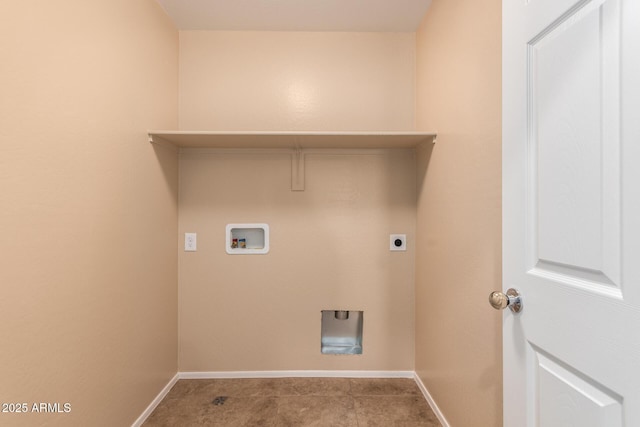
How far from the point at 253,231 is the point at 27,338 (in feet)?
4.48

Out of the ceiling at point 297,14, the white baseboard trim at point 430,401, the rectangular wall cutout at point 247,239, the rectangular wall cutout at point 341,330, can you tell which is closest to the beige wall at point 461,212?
the white baseboard trim at point 430,401

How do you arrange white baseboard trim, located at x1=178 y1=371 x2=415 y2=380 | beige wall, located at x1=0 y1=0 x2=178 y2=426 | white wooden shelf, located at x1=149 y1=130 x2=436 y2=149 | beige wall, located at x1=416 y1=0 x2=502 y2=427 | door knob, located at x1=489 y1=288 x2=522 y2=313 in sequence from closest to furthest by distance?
1. door knob, located at x1=489 y1=288 x2=522 y2=313
2. beige wall, located at x1=0 y1=0 x2=178 y2=426
3. beige wall, located at x1=416 y1=0 x2=502 y2=427
4. white wooden shelf, located at x1=149 y1=130 x2=436 y2=149
5. white baseboard trim, located at x1=178 y1=371 x2=415 y2=380

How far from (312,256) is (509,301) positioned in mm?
1485

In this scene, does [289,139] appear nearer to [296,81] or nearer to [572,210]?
[296,81]

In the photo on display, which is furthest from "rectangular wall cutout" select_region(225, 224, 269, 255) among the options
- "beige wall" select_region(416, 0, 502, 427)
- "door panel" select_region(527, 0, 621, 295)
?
"door panel" select_region(527, 0, 621, 295)

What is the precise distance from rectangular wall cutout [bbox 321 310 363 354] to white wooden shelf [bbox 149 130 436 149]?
4.06 feet

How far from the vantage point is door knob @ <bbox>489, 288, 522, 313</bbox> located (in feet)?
2.77

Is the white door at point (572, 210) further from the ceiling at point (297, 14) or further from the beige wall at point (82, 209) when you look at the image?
the beige wall at point (82, 209)

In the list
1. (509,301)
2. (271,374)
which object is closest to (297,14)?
(509,301)

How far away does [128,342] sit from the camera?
62.1 inches

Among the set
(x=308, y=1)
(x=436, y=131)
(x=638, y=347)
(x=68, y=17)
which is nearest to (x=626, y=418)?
(x=638, y=347)

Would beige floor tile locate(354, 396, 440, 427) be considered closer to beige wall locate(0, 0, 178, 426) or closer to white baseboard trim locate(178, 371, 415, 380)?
white baseboard trim locate(178, 371, 415, 380)

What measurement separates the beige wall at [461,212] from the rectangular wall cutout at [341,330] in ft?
1.51

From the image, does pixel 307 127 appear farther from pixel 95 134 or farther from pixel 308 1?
pixel 95 134
